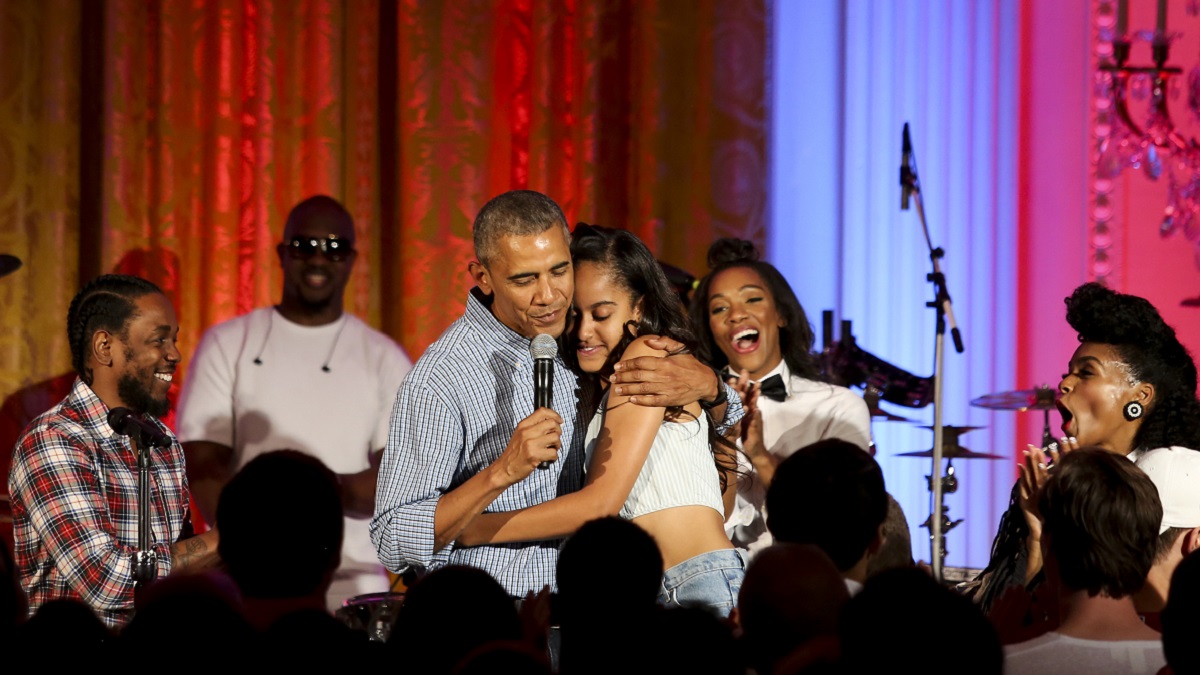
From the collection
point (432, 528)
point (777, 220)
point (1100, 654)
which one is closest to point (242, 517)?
point (432, 528)

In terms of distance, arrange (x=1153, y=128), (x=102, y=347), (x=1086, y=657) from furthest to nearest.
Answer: (x=1153, y=128) < (x=102, y=347) < (x=1086, y=657)

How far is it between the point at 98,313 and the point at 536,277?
4.86 feet

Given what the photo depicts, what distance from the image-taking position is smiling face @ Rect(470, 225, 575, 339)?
3109 millimetres

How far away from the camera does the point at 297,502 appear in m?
2.38

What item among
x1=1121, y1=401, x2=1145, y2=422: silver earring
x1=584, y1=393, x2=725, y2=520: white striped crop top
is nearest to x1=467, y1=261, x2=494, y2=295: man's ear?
x1=584, y1=393, x2=725, y2=520: white striped crop top

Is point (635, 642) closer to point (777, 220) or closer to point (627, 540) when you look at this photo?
point (627, 540)

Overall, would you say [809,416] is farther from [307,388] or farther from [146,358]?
[146,358]

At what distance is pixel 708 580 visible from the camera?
3066 mm

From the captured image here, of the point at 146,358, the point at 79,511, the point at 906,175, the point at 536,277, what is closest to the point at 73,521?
the point at 79,511

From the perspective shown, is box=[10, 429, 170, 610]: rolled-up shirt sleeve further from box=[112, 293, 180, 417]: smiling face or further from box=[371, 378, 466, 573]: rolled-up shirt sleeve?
box=[371, 378, 466, 573]: rolled-up shirt sleeve

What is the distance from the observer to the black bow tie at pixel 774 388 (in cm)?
475

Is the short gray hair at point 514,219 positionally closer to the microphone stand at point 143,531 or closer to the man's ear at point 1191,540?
the microphone stand at point 143,531

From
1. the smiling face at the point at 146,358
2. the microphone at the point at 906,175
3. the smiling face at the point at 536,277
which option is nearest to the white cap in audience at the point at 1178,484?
the microphone at the point at 906,175

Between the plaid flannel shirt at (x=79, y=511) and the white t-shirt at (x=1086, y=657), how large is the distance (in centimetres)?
214
